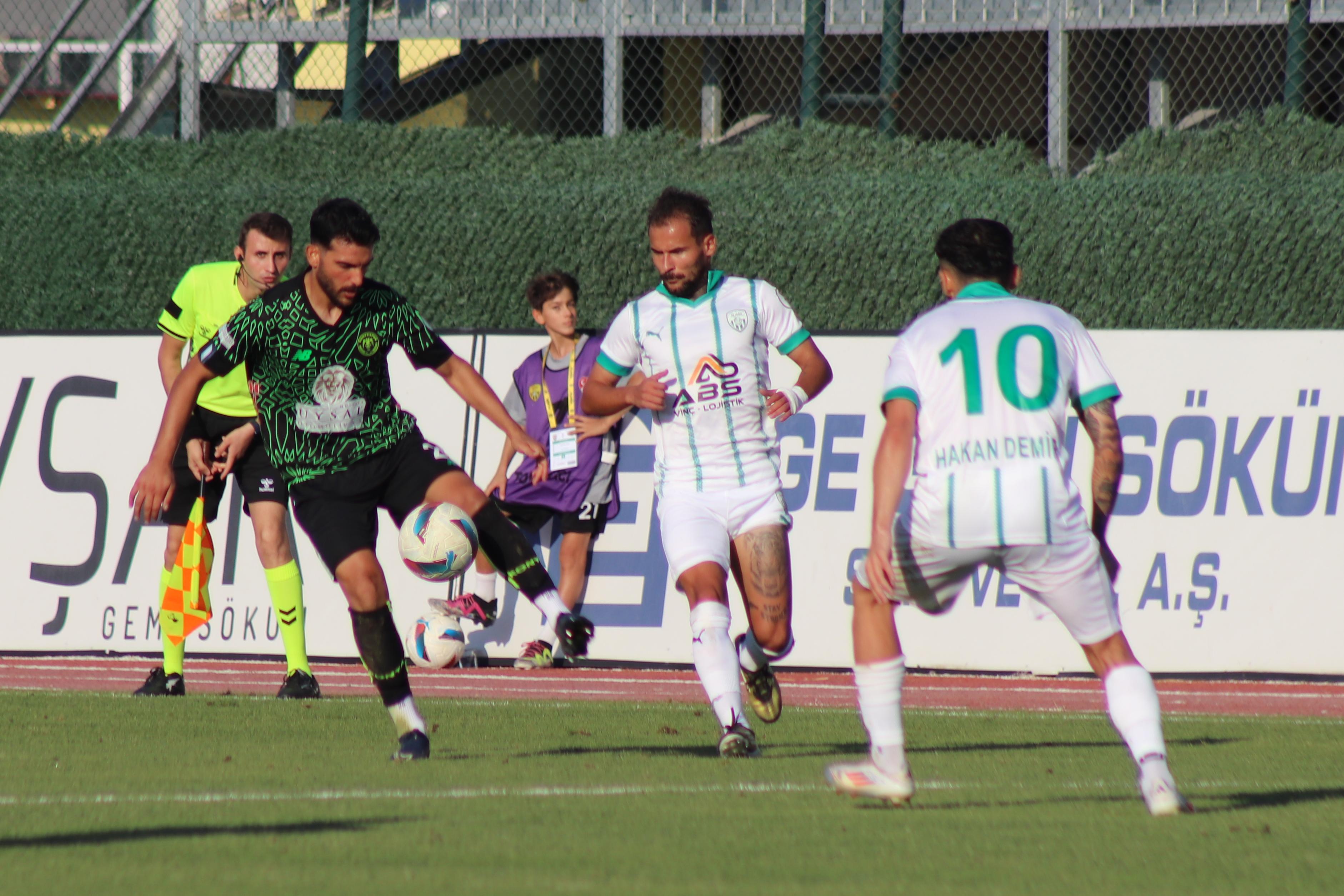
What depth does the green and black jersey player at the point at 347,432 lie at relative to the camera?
6.88 metres

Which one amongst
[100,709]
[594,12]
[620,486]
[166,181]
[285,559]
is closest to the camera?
[100,709]

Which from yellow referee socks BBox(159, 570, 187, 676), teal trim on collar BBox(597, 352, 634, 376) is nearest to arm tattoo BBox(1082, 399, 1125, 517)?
teal trim on collar BBox(597, 352, 634, 376)

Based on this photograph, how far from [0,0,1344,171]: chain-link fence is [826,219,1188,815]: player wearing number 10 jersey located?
10.3 meters

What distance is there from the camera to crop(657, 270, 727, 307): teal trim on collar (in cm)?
726

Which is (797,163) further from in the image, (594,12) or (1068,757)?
(1068,757)

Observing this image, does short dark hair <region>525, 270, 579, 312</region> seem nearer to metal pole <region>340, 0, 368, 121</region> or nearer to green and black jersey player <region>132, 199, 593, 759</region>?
green and black jersey player <region>132, 199, 593, 759</region>

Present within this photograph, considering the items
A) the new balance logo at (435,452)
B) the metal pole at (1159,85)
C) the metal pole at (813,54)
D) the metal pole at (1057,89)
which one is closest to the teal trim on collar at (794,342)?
the new balance logo at (435,452)

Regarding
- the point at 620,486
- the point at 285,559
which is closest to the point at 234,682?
the point at 285,559

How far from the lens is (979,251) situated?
571 centimetres

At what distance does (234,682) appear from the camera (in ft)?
33.6

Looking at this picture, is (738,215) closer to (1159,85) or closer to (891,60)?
(891,60)

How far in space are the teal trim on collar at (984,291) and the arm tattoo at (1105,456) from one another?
45cm

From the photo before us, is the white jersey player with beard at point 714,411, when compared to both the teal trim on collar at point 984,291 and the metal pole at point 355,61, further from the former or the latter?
the metal pole at point 355,61

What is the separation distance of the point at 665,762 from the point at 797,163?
9132 mm
